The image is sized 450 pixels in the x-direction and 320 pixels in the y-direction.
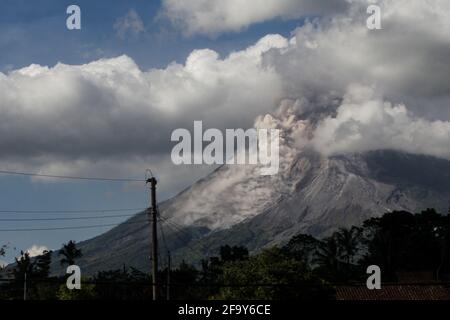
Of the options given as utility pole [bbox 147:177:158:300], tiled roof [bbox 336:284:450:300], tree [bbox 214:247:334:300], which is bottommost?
tiled roof [bbox 336:284:450:300]

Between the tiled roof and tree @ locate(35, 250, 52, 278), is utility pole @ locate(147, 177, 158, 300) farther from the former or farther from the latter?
tree @ locate(35, 250, 52, 278)

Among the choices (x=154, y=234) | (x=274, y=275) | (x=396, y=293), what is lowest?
(x=396, y=293)

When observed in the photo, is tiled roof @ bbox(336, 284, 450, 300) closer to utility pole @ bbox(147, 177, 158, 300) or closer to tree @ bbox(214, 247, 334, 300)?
tree @ bbox(214, 247, 334, 300)

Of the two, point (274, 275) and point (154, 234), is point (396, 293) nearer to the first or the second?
point (274, 275)

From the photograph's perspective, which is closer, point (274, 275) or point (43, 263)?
point (274, 275)

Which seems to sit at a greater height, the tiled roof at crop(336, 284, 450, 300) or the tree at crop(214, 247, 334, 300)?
the tree at crop(214, 247, 334, 300)

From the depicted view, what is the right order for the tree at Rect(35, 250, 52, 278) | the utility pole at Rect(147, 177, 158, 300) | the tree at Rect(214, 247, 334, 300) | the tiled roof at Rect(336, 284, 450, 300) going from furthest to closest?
the tree at Rect(35, 250, 52, 278) < the tiled roof at Rect(336, 284, 450, 300) < the tree at Rect(214, 247, 334, 300) < the utility pole at Rect(147, 177, 158, 300)

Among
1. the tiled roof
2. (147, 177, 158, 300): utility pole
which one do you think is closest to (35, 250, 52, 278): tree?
the tiled roof

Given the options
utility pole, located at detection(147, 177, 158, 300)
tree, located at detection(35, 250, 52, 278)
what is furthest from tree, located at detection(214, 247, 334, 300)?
tree, located at detection(35, 250, 52, 278)

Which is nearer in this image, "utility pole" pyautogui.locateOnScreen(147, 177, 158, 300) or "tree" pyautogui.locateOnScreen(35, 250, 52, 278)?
"utility pole" pyautogui.locateOnScreen(147, 177, 158, 300)

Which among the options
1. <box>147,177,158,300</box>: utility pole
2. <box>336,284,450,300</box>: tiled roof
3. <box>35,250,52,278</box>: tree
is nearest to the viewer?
<box>147,177,158,300</box>: utility pole

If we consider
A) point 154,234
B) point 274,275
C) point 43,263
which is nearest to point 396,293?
point 274,275
